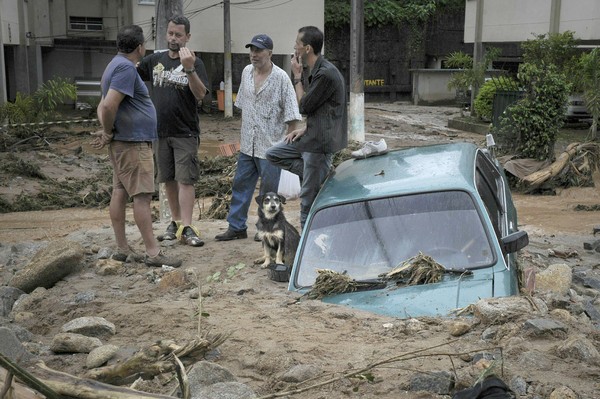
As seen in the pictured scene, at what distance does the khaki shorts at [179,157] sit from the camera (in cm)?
825

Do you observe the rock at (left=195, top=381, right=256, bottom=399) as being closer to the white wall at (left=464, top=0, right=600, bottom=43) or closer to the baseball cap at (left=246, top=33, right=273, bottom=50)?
the baseball cap at (left=246, top=33, right=273, bottom=50)

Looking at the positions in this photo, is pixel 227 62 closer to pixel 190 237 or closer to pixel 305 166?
pixel 190 237

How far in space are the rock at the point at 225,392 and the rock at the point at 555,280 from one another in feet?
11.7

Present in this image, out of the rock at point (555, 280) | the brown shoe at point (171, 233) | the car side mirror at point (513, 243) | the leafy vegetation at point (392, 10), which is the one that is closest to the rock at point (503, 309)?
the car side mirror at point (513, 243)

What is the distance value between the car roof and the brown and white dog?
28.5 inches

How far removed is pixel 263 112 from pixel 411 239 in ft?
9.85

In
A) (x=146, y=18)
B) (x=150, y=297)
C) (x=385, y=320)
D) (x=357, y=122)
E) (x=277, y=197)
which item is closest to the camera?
(x=385, y=320)

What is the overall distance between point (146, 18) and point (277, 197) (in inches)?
848

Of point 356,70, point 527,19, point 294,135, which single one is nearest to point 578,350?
point 294,135

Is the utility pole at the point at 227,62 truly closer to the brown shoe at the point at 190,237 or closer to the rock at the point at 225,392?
the brown shoe at the point at 190,237

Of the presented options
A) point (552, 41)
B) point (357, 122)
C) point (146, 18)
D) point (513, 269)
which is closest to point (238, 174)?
point (513, 269)

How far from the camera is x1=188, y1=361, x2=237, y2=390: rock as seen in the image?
3.92 meters

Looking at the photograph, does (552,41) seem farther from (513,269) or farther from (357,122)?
(513,269)

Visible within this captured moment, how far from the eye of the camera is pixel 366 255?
232 inches
